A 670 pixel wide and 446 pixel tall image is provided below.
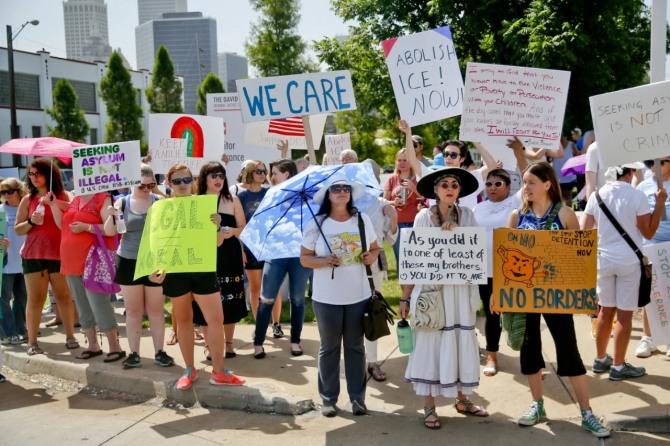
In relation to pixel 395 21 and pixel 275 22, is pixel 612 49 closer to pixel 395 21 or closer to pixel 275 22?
pixel 395 21

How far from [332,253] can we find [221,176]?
5.61 ft

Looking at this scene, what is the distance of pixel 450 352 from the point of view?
5.41m

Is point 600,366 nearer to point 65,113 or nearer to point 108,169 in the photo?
point 108,169

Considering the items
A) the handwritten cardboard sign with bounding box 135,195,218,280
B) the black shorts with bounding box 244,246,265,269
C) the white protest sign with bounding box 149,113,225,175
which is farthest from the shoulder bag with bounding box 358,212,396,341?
the white protest sign with bounding box 149,113,225,175

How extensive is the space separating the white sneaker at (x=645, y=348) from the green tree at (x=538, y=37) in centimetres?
1392

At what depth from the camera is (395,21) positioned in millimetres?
27125

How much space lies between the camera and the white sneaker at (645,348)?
6.80 metres

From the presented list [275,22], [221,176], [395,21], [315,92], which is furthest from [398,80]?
[275,22]

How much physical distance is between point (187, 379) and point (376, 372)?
5.36ft

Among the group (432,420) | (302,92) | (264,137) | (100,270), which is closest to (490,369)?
(432,420)

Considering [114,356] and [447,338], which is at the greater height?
[447,338]

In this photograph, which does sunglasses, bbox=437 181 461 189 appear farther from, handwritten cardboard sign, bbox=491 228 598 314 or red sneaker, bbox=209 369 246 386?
red sneaker, bbox=209 369 246 386

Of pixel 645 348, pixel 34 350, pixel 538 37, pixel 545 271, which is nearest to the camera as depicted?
pixel 545 271

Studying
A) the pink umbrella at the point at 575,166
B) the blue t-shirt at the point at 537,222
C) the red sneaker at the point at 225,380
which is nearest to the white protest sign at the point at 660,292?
the blue t-shirt at the point at 537,222
